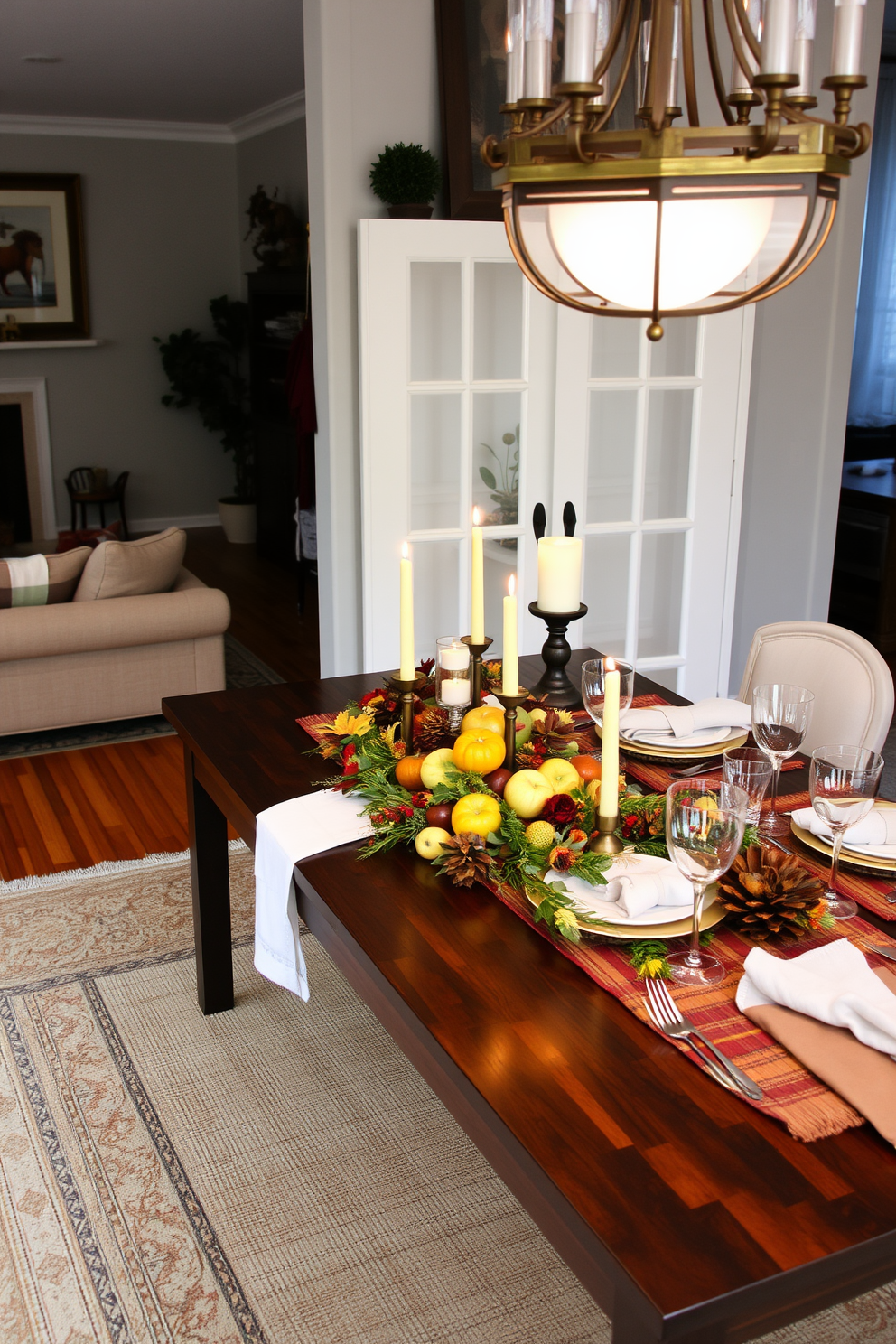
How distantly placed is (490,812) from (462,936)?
0.65ft

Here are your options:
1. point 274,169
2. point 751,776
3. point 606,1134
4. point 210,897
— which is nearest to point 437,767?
point 751,776

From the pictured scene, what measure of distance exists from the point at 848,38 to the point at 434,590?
2.60 metres

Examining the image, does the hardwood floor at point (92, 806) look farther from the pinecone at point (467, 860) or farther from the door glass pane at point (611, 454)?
the pinecone at point (467, 860)

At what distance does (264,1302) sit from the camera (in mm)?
1832

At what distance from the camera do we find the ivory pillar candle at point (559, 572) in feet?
7.16

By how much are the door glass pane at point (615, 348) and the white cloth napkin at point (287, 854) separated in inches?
90.0

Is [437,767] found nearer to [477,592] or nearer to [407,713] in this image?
[407,713]

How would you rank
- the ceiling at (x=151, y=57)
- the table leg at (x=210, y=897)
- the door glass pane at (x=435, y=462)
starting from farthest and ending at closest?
the ceiling at (x=151, y=57) → the door glass pane at (x=435, y=462) → the table leg at (x=210, y=897)

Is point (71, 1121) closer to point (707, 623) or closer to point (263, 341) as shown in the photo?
point (707, 623)

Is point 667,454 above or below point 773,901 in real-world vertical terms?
above

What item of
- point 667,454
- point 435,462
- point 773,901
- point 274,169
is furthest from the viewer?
point 274,169

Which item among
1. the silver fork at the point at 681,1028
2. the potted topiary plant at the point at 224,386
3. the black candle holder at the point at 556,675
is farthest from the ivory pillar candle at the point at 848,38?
the potted topiary plant at the point at 224,386

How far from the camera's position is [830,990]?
4.28 feet

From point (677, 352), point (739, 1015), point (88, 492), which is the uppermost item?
point (677, 352)
